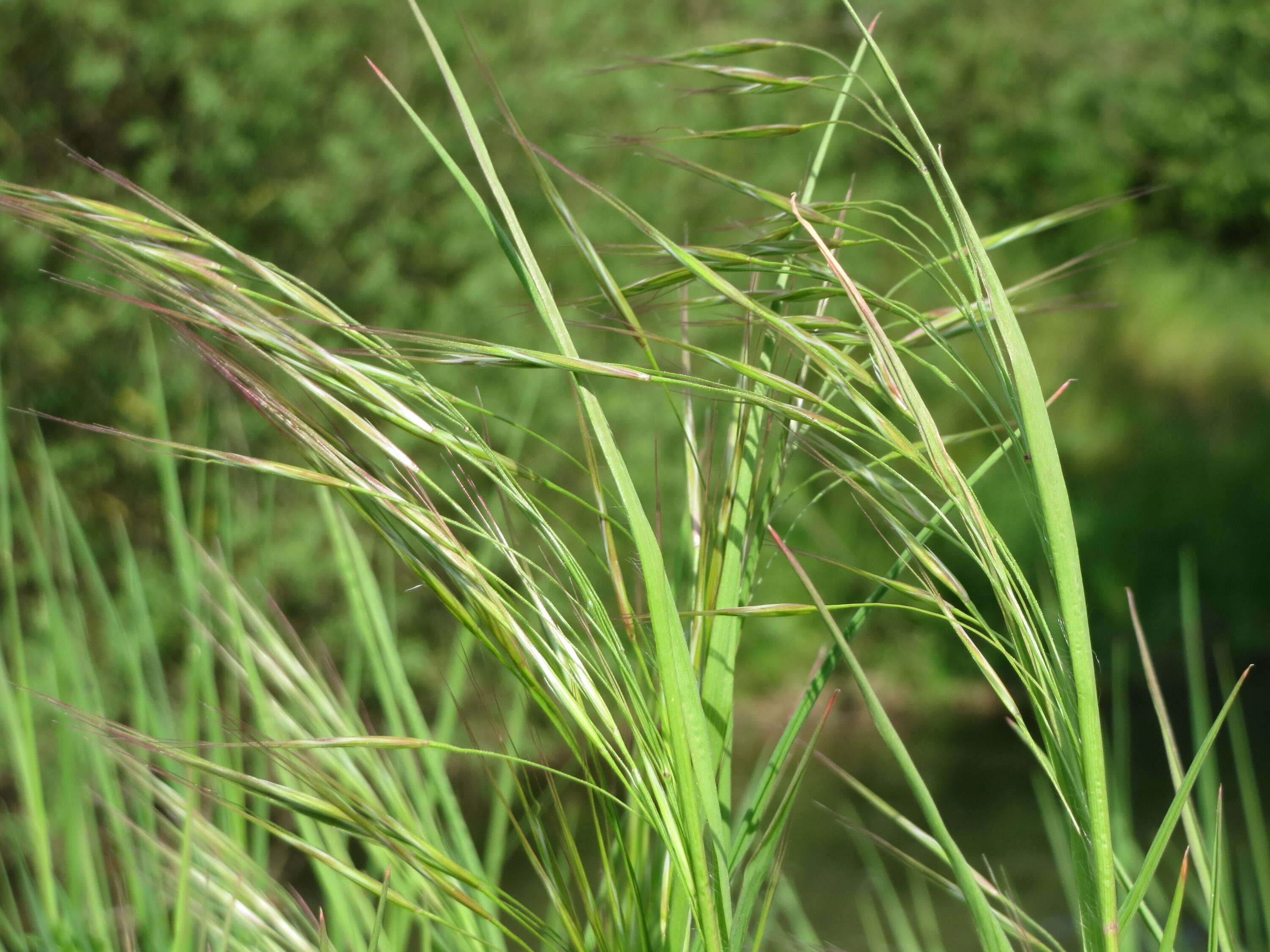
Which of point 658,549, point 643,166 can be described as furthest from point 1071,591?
point 643,166

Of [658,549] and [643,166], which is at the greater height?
[643,166]

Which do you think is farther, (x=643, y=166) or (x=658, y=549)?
(x=643, y=166)

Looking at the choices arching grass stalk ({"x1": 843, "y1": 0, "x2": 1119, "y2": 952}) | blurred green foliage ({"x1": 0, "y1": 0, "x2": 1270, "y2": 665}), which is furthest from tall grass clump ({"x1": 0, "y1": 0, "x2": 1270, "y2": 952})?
blurred green foliage ({"x1": 0, "y1": 0, "x2": 1270, "y2": 665})

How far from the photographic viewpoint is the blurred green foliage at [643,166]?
4113 mm

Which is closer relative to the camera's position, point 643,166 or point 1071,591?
point 1071,591

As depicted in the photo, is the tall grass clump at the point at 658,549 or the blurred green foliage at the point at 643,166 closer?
the tall grass clump at the point at 658,549

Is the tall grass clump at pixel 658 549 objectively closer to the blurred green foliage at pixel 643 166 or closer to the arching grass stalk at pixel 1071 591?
the arching grass stalk at pixel 1071 591

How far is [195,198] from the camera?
4.39 meters

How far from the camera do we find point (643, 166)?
5.36 metres

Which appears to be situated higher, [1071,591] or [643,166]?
[643,166]

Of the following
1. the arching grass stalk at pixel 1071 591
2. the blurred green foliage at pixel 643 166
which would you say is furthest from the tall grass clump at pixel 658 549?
the blurred green foliage at pixel 643 166

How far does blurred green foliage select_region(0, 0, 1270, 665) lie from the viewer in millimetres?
4113

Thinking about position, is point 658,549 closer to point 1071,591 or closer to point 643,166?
point 1071,591

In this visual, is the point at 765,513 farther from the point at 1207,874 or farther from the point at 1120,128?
the point at 1120,128
